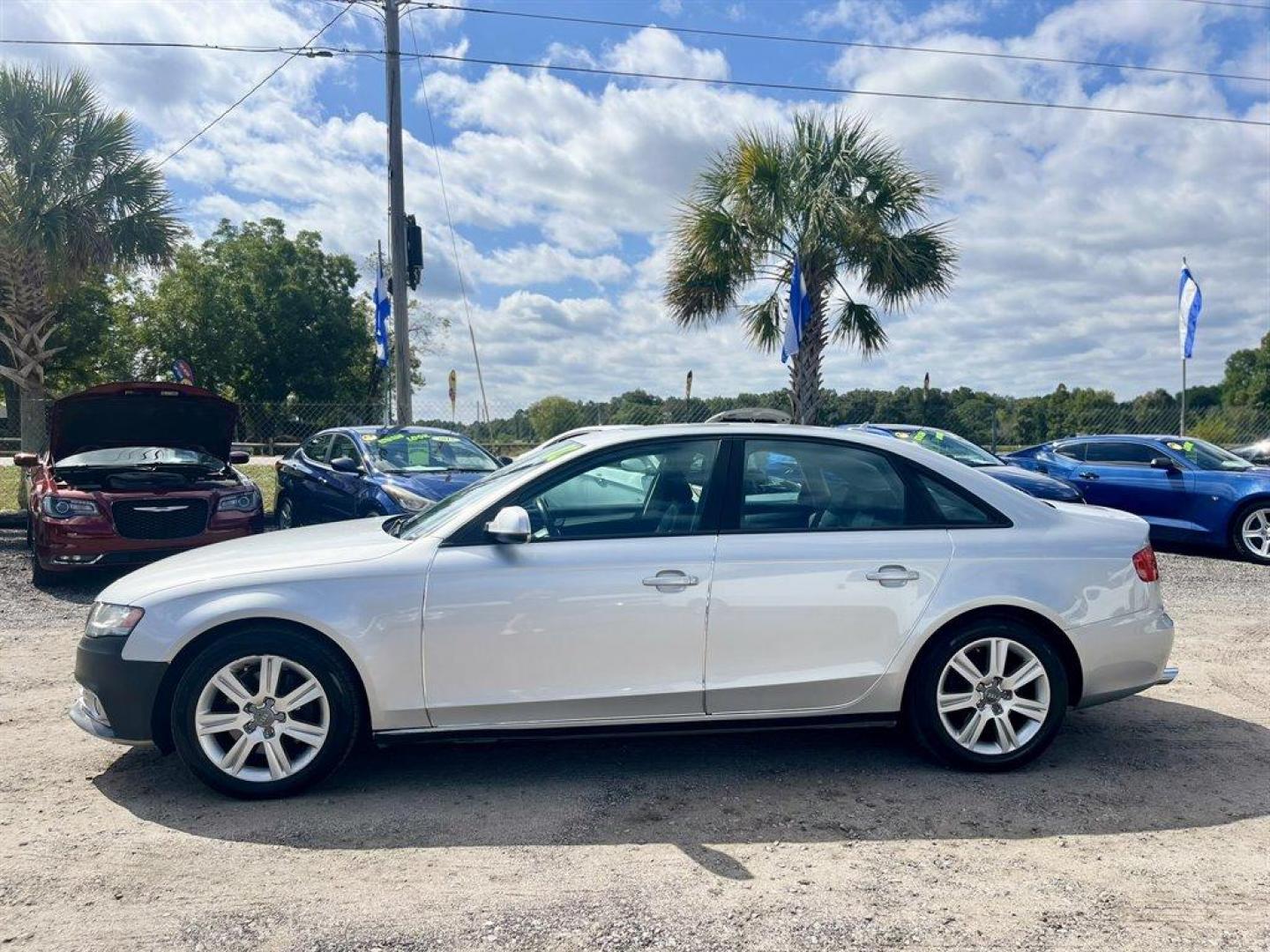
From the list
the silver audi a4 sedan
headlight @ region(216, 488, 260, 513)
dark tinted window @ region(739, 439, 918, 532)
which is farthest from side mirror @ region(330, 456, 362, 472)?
dark tinted window @ region(739, 439, 918, 532)

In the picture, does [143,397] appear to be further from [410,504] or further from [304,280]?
[304,280]

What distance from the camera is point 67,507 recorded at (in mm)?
7840

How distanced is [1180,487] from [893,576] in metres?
8.65

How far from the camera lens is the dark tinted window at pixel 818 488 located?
4047 millimetres

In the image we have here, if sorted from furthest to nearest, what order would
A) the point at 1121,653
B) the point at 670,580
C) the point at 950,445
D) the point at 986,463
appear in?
the point at 950,445
the point at 986,463
the point at 1121,653
the point at 670,580

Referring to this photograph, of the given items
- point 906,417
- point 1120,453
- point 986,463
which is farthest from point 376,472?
point 906,417

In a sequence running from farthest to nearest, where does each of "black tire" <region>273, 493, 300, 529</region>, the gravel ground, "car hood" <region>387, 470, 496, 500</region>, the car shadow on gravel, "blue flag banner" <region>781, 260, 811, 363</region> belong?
"blue flag banner" <region>781, 260, 811, 363</region> < "black tire" <region>273, 493, 300, 529</region> < "car hood" <region>387, 470, 496, 500</region> < the car shadow on gravel < the gravel ground

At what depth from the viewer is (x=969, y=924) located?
2.88 m

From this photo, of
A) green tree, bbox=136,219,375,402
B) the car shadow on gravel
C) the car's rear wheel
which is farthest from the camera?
green tree, bbox=136,219,375,402

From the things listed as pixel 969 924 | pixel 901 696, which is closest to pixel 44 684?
pixel 901 696

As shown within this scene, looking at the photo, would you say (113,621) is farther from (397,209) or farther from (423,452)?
(397,209)

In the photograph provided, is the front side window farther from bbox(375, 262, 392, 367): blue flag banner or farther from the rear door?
bbox(375, 262, 392, 367): blue flag banner

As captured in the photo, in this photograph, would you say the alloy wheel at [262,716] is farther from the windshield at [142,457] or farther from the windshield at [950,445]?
the windshield at [950,445]

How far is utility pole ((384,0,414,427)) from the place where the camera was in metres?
13.9
